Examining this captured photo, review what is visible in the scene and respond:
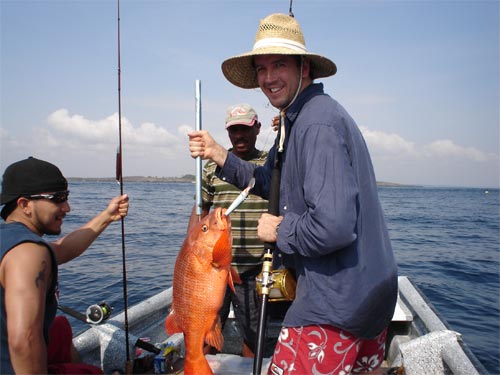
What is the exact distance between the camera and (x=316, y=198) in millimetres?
2225

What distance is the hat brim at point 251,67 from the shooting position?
106 inches

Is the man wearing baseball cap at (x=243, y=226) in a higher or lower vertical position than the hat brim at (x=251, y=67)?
lower

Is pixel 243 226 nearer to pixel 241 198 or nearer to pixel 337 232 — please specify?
pixel 241 198

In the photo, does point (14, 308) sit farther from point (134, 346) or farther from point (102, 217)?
point (134, 346)

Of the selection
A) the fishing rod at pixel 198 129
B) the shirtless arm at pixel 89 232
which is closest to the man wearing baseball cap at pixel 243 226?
the shirtless arm at pixel 89 232

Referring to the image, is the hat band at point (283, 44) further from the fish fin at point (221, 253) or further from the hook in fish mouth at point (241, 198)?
the fish fin at point (221, 253)

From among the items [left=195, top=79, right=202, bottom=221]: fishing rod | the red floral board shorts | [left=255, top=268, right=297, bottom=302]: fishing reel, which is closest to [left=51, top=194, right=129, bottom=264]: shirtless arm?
[left=195, top=79, right=202, bottom=221]: fishing rod

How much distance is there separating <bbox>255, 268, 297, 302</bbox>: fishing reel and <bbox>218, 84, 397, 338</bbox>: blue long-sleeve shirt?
264 mm

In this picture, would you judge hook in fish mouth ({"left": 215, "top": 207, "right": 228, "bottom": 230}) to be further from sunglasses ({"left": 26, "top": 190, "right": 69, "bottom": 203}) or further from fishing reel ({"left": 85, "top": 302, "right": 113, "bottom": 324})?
fishing reel ({"left": 85, "top": 302, "right": 113, "bottom": 324})

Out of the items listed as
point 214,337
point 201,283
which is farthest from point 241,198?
point 214,337

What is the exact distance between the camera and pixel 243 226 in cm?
466

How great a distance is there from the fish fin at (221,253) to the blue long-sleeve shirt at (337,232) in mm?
530

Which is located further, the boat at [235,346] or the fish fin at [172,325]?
the boat at [235,346]

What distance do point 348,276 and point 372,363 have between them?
787 millimetres
